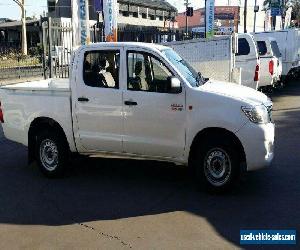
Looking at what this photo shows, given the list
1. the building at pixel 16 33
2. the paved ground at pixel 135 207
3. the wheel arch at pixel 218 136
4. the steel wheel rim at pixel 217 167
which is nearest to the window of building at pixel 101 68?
the wheel arch at pixel 218 136

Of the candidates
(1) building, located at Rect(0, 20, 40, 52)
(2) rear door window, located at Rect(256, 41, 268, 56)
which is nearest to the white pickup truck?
(2) rear door window, located at Rect(256, 41, 268, 56)

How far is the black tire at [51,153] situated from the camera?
283 inches

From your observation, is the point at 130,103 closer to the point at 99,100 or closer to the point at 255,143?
the point at 99,100

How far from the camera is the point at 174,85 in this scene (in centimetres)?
616

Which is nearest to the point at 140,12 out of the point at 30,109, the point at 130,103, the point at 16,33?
the point at 16,33

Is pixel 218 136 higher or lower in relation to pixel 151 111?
lower

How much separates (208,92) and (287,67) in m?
12.7

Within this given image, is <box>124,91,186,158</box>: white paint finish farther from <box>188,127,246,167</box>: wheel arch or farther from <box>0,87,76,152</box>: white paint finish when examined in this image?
<box>0,87,76,152</box>: white paint finish

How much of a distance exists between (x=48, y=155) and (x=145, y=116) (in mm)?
1902

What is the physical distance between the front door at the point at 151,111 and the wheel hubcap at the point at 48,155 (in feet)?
4.29

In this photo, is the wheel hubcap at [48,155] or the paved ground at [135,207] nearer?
the paved ground at [135,207]

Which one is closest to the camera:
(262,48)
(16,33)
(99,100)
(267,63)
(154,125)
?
(154,125)

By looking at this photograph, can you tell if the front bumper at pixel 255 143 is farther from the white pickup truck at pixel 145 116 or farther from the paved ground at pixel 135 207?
the paved ground at pixel 135 207

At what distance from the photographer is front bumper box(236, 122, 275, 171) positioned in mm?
5934
